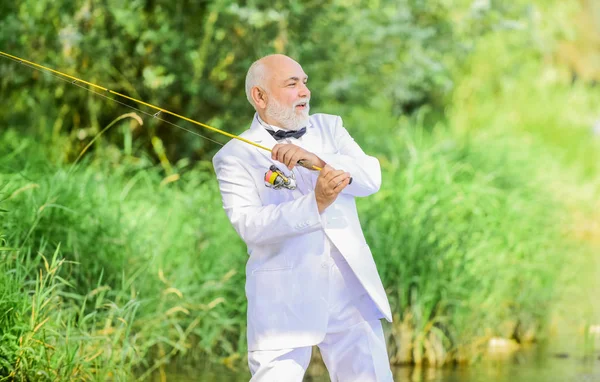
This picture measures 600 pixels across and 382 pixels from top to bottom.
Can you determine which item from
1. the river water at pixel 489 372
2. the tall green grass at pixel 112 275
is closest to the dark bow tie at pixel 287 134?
the tall green grass at pixel 112 275

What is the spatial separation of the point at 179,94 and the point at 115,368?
5.83 meters

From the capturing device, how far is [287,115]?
4410 mm

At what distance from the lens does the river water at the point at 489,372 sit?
692 centimetres

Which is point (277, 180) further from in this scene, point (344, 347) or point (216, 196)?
point (216, 196)

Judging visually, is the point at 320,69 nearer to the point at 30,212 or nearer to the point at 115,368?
the point at 30,212

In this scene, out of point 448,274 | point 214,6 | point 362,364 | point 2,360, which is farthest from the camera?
point 214,6

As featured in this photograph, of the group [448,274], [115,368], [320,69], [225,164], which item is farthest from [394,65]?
[225,164]

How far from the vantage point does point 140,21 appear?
10.4 meters

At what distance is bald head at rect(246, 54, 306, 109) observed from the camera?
4398 millimetres

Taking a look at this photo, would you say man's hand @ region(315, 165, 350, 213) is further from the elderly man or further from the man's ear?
the man's ear

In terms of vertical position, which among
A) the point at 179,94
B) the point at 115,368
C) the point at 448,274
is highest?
the point at 179,94

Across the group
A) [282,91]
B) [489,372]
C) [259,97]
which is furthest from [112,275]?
[282,91]

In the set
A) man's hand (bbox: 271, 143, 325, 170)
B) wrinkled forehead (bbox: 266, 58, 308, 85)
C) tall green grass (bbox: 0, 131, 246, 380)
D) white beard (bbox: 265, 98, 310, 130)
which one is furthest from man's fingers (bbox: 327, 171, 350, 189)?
tall green grass (bbox: 0, 131, 246, 380)

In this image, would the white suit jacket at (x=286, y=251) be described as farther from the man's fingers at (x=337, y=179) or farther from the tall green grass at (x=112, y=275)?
the tall green grass at (x=112, y=275)
